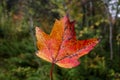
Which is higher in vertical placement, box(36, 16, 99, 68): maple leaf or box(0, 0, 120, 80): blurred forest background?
box(36, 16, 99, 68): maple leaf

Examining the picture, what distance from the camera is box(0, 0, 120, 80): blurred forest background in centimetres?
401

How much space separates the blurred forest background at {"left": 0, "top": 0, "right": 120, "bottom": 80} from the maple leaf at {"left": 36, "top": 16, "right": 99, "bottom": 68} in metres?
2.83

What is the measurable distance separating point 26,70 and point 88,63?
1.18 meters

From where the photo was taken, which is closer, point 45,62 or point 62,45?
point 62,45

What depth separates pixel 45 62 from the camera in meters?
4.46

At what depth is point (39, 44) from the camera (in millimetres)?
649

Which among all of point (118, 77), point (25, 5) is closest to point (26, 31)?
point (25, 5)

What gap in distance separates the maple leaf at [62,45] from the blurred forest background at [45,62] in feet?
9.27

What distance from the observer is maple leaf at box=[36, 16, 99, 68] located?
2.05 feet

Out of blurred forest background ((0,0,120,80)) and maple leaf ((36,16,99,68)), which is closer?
maple leaf ((36,16,99,68))

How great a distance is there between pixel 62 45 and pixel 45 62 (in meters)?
3.85

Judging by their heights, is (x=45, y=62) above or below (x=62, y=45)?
below

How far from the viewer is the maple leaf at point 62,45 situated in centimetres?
63

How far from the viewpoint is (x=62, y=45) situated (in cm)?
65
